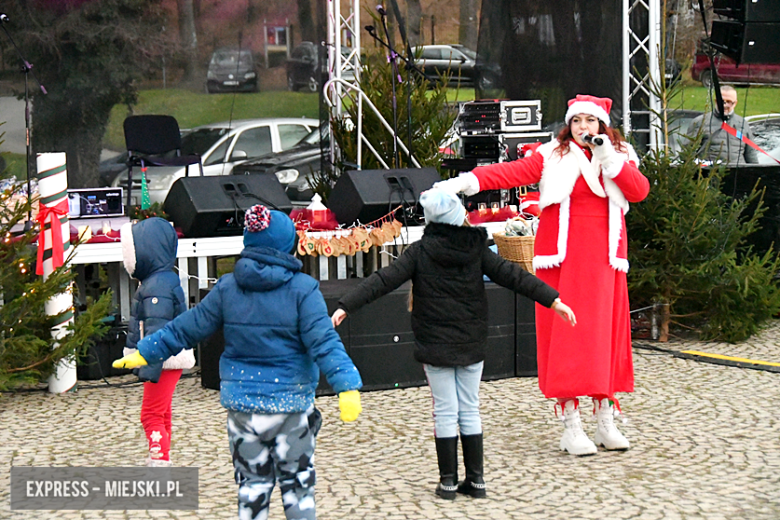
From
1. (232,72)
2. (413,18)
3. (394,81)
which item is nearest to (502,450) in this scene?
(394,81)

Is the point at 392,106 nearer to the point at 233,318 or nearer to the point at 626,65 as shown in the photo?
the point at 626,65

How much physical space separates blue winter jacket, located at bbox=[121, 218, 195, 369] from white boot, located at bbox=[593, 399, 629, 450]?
205cm

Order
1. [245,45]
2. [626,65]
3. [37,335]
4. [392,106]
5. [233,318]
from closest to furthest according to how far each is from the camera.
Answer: [233,318] → [37,335] → [392,106] → [626,65] → [245,45]

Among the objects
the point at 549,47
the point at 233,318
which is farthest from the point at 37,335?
the point at 549,47

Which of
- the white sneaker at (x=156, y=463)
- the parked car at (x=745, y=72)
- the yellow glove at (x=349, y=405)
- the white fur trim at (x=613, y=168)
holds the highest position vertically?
the parked car at (x=745, y=72)

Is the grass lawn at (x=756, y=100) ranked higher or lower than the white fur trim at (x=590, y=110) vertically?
lower

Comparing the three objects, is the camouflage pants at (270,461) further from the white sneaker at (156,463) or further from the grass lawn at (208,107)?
the grass lawn at (208,107)

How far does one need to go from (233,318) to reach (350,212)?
3.79m

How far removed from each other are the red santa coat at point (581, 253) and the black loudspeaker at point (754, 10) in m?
4.62

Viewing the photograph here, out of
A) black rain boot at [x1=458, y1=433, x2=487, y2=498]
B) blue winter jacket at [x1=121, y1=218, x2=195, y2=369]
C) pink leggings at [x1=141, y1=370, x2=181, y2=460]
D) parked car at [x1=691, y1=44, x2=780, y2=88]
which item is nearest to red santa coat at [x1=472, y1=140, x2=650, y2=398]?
black rain boot at [x1=458, y1=433, x2=487, y2=498]

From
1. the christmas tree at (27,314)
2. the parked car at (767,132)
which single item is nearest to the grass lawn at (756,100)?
the parked car at (767,132)

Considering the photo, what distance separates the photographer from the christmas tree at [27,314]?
6355mm

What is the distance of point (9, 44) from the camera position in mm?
9141

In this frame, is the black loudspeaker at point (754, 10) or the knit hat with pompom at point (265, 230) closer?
the knit hat with pompom at point (265, 230)
